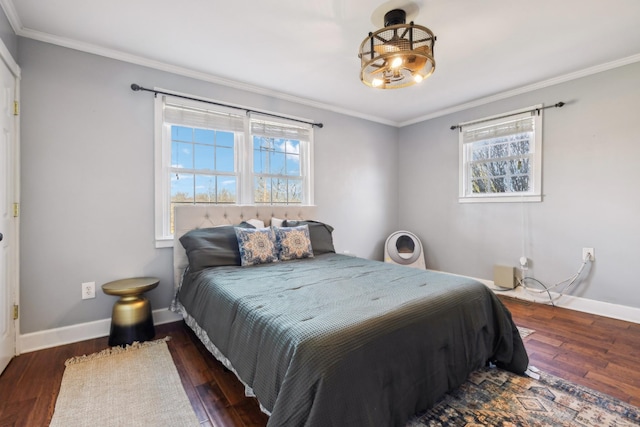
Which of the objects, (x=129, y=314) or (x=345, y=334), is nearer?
(x=345, y=334)

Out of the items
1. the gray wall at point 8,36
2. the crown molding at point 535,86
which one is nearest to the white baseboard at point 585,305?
the crown molding at point 535,86

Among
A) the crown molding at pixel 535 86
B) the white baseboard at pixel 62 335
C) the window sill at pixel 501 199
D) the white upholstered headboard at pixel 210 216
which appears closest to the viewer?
the white baseboard at pixel 62 335

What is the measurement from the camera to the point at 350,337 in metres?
1.22

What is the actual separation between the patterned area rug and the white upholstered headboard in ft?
7.18

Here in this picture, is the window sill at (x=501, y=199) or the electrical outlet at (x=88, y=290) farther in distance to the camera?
the window sill at (x=501, y=199)

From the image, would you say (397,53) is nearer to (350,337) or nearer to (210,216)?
(350,337)

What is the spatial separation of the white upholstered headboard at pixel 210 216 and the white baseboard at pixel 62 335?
65 centimetres

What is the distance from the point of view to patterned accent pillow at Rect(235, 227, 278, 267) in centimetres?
253

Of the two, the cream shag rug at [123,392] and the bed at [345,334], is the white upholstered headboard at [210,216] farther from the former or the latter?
the cream shag rug at [123,392]

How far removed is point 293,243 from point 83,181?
1816 millimetres

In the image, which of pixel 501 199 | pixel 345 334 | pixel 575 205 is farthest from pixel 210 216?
pixel 575 205

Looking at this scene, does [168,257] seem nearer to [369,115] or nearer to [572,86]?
[369,115]

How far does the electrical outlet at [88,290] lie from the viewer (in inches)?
95.5

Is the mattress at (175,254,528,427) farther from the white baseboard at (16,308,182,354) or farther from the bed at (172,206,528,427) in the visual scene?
the white baseboard at (16,308,182,354)
